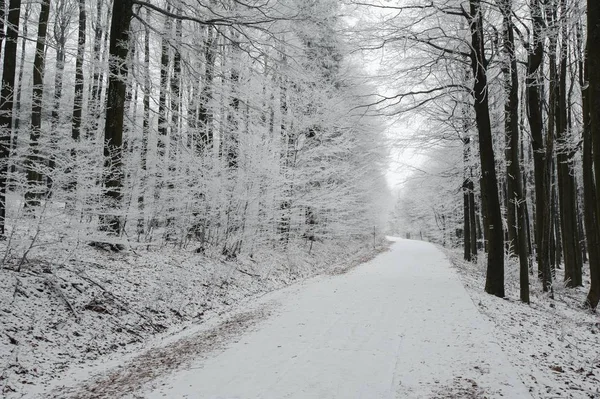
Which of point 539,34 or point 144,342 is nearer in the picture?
point 144,342

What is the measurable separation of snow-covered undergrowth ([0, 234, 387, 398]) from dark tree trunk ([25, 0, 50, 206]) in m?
0.95

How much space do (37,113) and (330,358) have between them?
12.4m

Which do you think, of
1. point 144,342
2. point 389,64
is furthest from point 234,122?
point 144,342

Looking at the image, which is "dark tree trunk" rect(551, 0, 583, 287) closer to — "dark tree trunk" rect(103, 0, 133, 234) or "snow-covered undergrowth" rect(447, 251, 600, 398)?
"snow-covered undergrowth" rect(447, 251, 600, 398)

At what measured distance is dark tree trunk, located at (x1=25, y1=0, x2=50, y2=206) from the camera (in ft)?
17.6

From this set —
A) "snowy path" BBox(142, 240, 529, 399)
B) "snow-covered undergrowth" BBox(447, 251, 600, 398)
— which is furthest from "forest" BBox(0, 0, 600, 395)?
"snowy path" BBox(142, 240, 529, 399)

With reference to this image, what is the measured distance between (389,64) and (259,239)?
21.9 feet

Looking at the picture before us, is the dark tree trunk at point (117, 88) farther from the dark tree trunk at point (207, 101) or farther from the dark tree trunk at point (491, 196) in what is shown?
the dark tree trunk at point (491, 196)

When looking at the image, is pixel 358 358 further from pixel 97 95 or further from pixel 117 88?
pixel 97 95

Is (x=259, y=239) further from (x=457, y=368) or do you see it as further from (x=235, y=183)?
(x=457, y=368)

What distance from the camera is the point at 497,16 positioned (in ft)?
31.0

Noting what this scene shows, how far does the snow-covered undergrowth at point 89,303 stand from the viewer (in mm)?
4527

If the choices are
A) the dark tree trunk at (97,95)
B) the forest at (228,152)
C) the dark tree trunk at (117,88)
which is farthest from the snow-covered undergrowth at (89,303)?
the dark tree trunk at (97,95)

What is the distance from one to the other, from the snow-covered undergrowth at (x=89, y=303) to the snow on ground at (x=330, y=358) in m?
0.72
